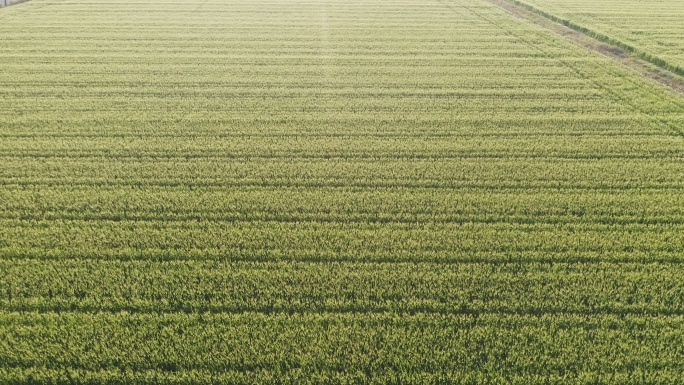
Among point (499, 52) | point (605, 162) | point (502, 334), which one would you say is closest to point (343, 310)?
point (502, 334)

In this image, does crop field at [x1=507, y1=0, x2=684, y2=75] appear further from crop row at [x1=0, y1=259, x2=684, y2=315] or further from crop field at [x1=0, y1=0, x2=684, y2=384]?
crop row at [x1=0, y1=259, x2=684, y2=315]

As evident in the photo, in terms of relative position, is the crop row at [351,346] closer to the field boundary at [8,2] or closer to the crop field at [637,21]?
the crop field at [637,21]

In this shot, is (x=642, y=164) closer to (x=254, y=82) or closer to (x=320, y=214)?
(x=320, y=214)

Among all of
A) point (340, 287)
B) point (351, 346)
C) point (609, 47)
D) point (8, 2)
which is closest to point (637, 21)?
point (609, 47)

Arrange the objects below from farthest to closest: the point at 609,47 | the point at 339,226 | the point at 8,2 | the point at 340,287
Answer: the point at 8,2
the point at 609,47
the point at 339,226
the point at 340,287

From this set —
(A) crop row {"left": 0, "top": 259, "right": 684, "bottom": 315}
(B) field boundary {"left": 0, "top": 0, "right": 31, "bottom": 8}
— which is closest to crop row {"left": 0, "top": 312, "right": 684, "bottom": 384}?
(A) crop row {"left": 0, "top": 259, "right": 684, "bottom": 315}

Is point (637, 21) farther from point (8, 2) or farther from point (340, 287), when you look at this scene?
point (8, 2)

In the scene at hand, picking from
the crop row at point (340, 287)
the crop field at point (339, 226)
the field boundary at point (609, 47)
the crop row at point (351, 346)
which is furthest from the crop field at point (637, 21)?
the crop row at point (351, 346)

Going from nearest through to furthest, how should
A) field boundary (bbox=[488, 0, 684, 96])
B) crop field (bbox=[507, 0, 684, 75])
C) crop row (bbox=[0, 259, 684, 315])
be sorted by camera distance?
crop row (bbox=[0, 259, 684, 315]), field boundary (bbox=[488, 0, 684, 96]), crop field (bbox=[507, 0, 684, 75])
